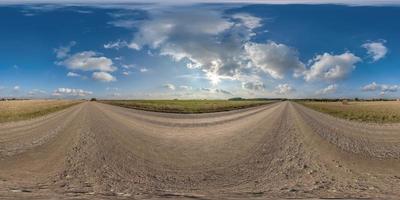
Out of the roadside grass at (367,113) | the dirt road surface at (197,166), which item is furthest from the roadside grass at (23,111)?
the roadside grass at (367,113)

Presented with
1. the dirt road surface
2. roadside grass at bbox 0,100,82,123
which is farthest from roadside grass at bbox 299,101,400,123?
roadside grass at bbox 0,100,82,123

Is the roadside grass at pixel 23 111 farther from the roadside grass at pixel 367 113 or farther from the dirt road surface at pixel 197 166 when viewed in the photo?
the roadside grass at pixel 367 113

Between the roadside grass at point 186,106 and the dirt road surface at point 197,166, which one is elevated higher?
the roadside grass at point 186,106

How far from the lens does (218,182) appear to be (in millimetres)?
11445

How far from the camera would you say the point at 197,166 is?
14109 mm

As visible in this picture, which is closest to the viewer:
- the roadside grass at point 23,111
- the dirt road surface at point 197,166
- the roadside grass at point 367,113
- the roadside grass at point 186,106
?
the dirt road surface at point 197,166

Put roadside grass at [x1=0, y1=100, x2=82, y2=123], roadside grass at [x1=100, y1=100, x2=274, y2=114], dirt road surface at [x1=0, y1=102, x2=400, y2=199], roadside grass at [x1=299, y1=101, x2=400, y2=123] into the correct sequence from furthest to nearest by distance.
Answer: roadside grass at [x1=100, y1=100, x2=274, y2=114], roadside grass at [x1=0, y1=100, x2=82, y2=123], roadside grass at [x1=299, y1=101, x2=400, y2=123], dirt road surface at [x1=0, y1=102, x2=400, y2=199]

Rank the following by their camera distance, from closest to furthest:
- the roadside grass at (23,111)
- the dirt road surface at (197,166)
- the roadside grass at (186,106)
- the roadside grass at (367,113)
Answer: the dirt road surface at (197,166) → the roadside grass at (367,113) → the roadside grass at (23,111) → the roadside grass at (186,106)

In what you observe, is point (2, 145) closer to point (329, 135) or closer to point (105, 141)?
point (105, 141)

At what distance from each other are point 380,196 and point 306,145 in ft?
32.1

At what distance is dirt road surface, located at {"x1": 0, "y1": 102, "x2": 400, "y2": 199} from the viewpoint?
973cm

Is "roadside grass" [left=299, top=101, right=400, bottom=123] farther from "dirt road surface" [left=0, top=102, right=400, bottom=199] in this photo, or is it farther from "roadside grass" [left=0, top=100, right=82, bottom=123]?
"roadside grass" [left=0, top=100, right=82, bottom=123]

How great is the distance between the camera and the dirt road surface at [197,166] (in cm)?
973

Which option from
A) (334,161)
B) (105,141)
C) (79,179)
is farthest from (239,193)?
(105,141)
